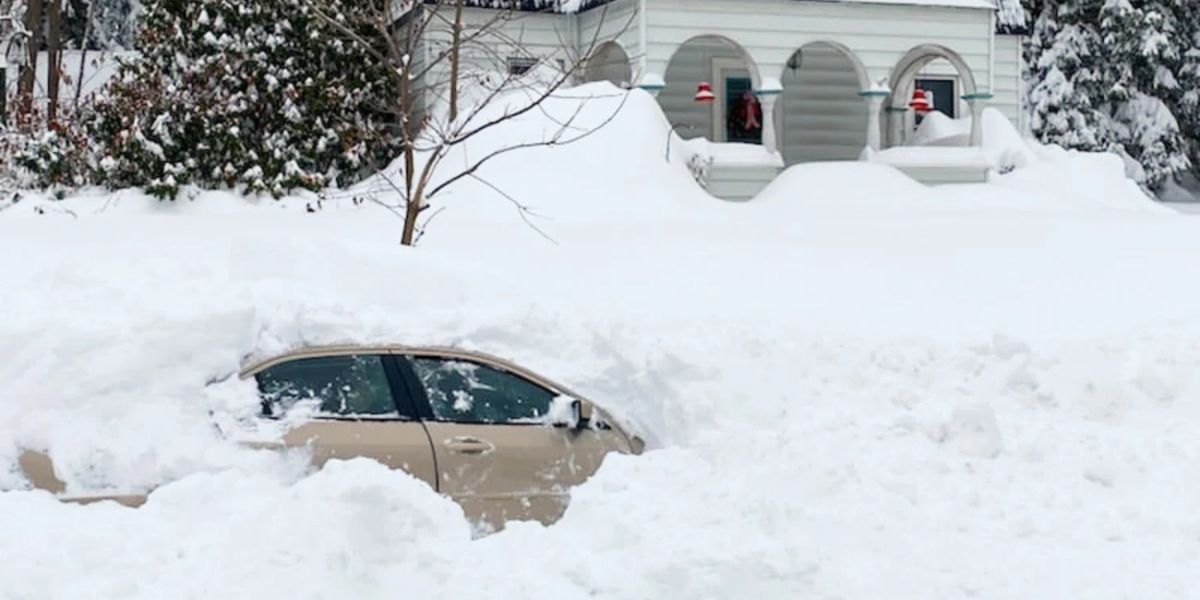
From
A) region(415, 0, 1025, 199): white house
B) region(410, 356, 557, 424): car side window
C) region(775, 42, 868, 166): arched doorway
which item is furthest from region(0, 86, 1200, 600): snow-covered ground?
region(775, 42, 868, 166): arched doorway

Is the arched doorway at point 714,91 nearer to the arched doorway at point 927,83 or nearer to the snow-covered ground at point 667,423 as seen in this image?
the arched doorway at point 927,83

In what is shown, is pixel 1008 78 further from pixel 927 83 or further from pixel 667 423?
pixel 667 423

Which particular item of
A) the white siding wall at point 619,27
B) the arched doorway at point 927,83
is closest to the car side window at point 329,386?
the white siding wall at point 619,27

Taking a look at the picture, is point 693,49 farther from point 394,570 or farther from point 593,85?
point 394,570

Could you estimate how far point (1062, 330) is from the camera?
36.2ft

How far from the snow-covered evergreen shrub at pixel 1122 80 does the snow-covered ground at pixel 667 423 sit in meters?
16.2

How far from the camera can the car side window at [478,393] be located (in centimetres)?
675

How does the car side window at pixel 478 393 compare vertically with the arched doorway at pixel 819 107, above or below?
below

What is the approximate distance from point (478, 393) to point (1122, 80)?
25881mm

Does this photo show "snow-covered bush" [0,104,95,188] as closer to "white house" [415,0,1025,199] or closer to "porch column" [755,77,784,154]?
"white house" [415,0,1025,199]

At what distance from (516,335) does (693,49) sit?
1582 cm

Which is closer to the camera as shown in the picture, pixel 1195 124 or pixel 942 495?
pixel 942 495

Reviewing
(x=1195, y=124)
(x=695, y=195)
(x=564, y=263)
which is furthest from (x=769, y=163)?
(x=1195, y=124)

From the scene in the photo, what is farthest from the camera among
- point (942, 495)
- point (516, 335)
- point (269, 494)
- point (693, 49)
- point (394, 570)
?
point (693, 49)
